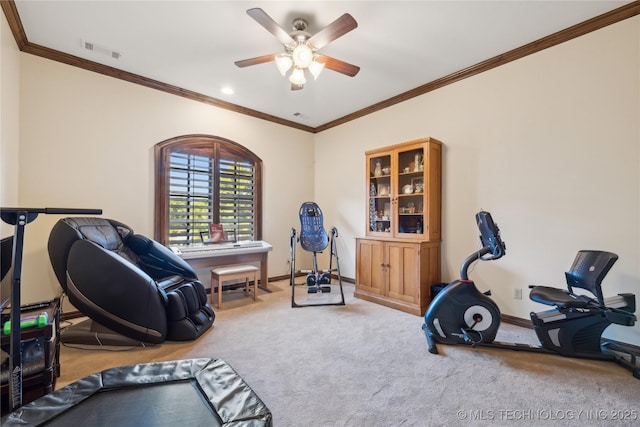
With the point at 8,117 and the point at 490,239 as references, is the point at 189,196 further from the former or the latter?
the point at 490,239

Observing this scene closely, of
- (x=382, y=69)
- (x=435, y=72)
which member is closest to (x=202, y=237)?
(x=382, y=69)

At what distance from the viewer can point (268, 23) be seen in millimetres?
2230

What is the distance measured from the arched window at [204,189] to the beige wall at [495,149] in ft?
0.58

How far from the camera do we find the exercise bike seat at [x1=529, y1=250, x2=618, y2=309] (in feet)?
7.32

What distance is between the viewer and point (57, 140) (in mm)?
3182

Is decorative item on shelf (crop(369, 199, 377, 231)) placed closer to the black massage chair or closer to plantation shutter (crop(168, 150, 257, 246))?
plantation shutter (crop(168, 150, 257, 246))

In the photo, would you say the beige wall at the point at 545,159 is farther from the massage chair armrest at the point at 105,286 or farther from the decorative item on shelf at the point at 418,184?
the massage chair armrest at the point at 105,286

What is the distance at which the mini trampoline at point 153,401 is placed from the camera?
1.30 meters

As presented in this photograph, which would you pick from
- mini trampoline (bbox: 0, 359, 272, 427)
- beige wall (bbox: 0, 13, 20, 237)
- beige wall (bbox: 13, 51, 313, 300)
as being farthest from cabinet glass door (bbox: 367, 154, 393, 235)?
beige wall (bbox: 0, 13, 20, 237)

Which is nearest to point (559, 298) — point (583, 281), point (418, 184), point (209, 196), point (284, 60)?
point (583, 281)

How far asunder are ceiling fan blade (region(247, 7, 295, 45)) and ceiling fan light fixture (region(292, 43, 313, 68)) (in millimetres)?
97

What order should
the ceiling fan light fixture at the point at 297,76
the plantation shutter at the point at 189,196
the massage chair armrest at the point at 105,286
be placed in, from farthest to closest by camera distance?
the plantation shutter at the point at 189,196 → the ceiling fan light fixture at the point at 297,76 → the massage chair armrest at the point at 105,286

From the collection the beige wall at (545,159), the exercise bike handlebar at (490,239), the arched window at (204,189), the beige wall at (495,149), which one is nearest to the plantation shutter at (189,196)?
the arched window at (204,189)

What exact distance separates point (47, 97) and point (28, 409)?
3299 mm
